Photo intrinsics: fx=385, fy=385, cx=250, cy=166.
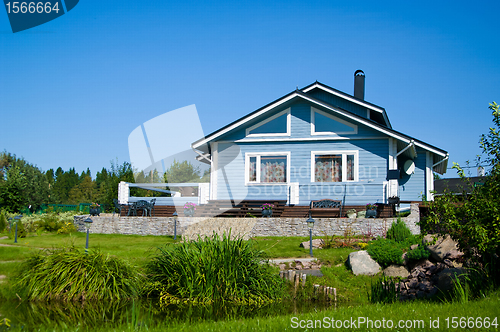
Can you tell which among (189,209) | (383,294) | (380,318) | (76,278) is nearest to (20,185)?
(189,209)

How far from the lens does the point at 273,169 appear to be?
18.3 metres

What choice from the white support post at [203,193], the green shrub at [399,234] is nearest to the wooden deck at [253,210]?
the white support post at [203,193]

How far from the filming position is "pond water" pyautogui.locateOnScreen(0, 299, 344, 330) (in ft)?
20.2

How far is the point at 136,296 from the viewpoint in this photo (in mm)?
7492

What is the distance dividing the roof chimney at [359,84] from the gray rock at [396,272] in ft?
47.5

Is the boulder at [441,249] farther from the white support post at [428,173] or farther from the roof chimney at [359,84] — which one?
the roof chimney at [359,84]

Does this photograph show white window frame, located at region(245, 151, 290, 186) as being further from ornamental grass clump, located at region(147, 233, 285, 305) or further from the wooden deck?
ornamental grass clump, located at region(147, 233, 285, 305)

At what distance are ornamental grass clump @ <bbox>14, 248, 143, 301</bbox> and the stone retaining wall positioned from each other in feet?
17.3

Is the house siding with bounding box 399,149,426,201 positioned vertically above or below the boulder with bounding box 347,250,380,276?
above

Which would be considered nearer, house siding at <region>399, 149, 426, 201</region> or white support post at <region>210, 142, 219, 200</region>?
house siding at <region>399, 149, 426, 201</region>

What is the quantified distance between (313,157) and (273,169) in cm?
196

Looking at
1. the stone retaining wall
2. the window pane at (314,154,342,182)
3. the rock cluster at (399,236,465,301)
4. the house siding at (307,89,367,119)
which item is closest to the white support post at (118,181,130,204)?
the stone retaining wall

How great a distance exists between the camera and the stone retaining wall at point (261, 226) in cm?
1395

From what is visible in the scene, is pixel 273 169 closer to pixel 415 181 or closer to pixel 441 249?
pixel 415 181
